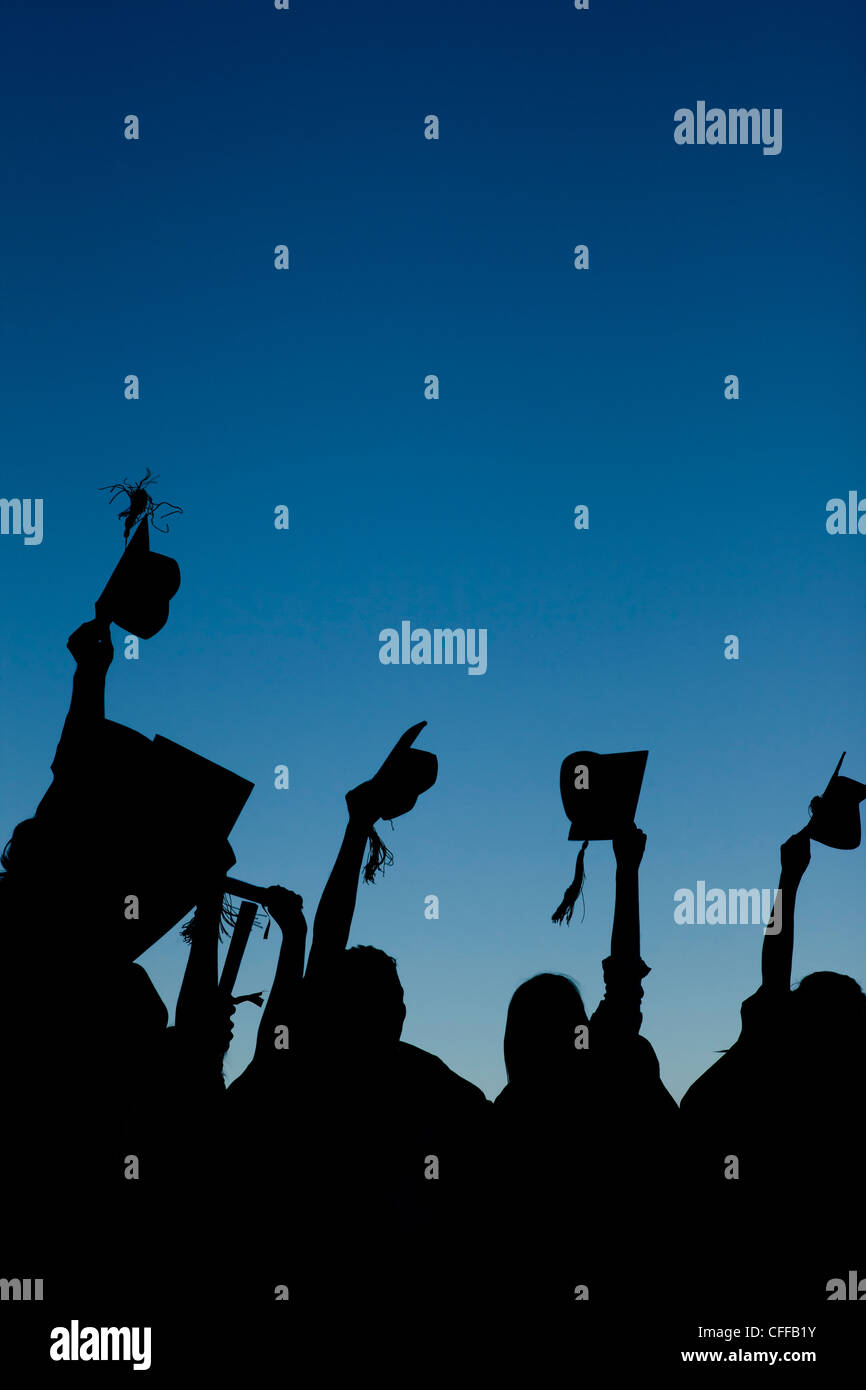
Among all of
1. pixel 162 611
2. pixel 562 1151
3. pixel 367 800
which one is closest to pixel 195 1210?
pixel 562 1151

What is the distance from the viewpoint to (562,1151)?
6.89 ft

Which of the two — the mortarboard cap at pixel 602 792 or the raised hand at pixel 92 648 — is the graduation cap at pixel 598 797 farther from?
A: the raised hand at pixel 92 648

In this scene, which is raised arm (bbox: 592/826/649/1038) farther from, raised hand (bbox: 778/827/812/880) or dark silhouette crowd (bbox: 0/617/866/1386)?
raised hand (bbox: 778/827/812/880)

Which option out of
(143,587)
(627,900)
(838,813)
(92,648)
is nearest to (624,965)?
(627,900)

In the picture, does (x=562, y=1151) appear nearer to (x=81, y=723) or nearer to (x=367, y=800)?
(x=367, y=800)

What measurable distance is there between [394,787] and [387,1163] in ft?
2.55

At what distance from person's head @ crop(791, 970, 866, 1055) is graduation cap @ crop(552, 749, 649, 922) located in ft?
2.00

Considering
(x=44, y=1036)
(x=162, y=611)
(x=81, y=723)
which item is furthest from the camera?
(x=162, y=611)

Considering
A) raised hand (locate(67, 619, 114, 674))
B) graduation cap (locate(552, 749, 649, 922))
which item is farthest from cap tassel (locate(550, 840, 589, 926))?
raised hand (locate(67, 619, 114, 674))

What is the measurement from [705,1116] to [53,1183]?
1173 millimetres

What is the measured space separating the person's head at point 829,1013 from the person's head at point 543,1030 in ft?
1.30

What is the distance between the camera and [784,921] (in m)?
2.24

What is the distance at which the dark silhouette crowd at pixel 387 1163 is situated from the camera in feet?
6.61

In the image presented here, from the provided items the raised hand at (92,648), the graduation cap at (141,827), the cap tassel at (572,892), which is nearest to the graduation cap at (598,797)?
the cap tassel at (572,892)
